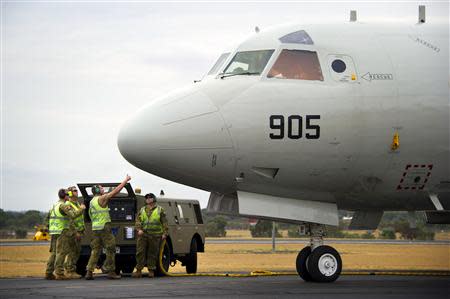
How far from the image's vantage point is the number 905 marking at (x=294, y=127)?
589 inches

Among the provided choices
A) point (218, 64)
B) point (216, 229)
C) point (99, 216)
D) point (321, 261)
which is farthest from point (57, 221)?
point (216, 229)

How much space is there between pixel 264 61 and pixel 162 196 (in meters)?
7.37

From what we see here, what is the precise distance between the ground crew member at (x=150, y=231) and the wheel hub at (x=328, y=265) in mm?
4540

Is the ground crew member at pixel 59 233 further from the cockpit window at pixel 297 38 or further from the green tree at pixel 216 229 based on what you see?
the green tree at pixel 216 229

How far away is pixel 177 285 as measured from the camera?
54.7 feet

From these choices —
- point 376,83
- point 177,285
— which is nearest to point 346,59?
point 376,83

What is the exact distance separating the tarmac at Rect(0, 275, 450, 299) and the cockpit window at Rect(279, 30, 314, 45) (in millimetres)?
4279

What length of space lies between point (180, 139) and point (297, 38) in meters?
2.87

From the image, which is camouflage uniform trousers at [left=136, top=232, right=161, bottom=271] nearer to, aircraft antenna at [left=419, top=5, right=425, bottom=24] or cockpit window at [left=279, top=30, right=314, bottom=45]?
cockpit window at [left=279, top=30, right=314, bottom=45]

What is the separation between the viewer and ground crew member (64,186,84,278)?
19.1m

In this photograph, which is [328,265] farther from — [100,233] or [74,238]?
[74,238]

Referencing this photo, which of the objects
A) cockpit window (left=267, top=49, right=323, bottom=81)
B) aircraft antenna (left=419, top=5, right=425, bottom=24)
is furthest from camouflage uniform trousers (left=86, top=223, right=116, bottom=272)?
aircraft antenna (left=419, top=5, right=425, bottom=24)

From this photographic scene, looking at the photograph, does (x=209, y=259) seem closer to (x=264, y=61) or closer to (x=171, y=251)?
(x=171, y=251)

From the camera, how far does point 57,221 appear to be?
19.0m
